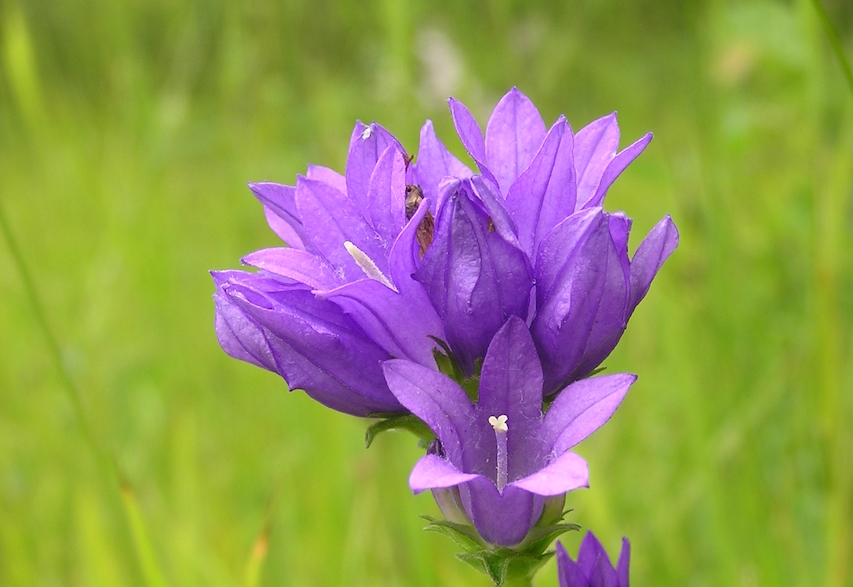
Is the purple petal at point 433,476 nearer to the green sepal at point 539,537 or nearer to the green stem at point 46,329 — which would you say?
the green sepal at point 539,537

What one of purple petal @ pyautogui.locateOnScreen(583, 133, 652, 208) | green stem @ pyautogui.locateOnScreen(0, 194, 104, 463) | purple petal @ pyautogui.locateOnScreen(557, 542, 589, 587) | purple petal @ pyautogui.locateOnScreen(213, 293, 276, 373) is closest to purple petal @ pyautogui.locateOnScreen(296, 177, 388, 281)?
purple petal @ pyautogui.locateOnScreen(213, 293, 276, 373)

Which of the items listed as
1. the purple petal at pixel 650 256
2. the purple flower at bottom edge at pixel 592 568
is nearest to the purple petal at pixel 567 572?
the purple flower at bottom edge at pixel 592 568

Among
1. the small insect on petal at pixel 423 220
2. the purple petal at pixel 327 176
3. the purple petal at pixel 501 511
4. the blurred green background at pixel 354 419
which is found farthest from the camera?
the blurred green background at pixel 354 419

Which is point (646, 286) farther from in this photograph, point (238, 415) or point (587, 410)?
point (238, 415)

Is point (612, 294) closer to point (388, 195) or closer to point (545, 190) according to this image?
point (545, 190)

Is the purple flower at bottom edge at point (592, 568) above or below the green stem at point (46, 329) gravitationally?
below

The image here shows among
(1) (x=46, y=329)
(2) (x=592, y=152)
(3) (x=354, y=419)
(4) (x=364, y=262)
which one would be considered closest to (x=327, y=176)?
(4) (x=364, y=262)

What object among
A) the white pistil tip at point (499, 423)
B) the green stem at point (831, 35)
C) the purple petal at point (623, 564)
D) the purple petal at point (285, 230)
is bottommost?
the purple petal at point (623, 564)

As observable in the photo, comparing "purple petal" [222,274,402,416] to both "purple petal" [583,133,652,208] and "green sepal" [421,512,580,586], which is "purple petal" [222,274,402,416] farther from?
"purple petal" [583,133,652,208]

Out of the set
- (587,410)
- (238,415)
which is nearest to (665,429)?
(238,415)
